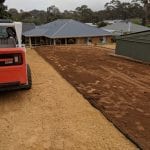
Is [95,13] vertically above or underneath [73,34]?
above

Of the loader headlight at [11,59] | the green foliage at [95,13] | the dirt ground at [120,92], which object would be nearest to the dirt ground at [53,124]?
the dirt ground at [120,92]

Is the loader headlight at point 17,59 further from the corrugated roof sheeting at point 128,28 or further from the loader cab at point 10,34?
the corrugated roof sheeting at point 128,28

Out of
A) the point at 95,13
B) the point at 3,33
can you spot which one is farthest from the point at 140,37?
the point at 95,13

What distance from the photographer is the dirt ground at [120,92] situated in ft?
18.9

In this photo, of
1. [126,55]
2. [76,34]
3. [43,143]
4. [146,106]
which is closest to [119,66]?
[126,55]

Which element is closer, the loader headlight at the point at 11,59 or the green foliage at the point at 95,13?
the loader headlight at the point at 11,59

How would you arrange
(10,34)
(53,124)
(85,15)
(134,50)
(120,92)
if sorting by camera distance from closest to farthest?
1. (53,124)
2. (120,92)
3. (10,34)
4. (134,50)
5. (85,15)

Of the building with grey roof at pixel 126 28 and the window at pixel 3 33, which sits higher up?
the building with grey roof at pixel 126 28

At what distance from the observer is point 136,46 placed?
15.7 metres

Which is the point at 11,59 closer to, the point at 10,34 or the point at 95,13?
the point at 10,34

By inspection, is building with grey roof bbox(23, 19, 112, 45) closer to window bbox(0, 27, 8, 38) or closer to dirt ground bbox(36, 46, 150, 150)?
dirt ground bbox(36, 46, 150, 150)

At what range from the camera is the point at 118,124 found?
5.86m

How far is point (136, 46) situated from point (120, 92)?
7979mm

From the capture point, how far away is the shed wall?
14582 millimetres
